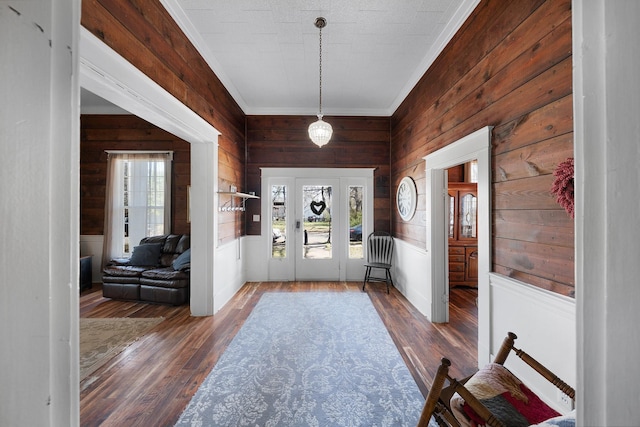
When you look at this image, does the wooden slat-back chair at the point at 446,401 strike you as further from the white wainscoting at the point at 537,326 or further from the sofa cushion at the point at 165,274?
the sofa cushion at the point at 165,274

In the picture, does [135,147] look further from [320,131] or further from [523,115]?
[523,115]

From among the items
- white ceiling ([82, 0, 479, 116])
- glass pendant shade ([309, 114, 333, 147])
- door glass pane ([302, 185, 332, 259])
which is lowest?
door glass pane ([302, 185, 332, 259])

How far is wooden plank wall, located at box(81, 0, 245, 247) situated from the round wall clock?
2678 millimetres

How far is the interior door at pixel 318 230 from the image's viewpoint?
5234 mm

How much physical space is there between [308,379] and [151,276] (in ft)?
9.87

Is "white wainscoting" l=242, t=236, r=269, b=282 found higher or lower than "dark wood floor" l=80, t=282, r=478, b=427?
higher

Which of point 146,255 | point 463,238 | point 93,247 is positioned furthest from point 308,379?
point 93,247

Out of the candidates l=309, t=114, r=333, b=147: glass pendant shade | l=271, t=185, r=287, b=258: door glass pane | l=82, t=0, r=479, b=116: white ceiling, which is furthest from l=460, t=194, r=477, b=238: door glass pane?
l=271, t=185, r=287, b=258: door glass pane

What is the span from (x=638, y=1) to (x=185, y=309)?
4396 mm

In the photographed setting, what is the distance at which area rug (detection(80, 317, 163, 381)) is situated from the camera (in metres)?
2.52

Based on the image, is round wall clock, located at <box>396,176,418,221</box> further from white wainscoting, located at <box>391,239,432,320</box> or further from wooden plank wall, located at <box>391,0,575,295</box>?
wooden plank wall, located at <box>391,0,575,295</box>

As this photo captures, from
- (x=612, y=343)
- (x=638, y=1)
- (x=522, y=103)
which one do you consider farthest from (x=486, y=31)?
(x=612, y=343)

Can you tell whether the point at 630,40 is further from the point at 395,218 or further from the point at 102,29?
the point at 395,218

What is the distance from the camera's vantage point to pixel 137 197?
206 inches
